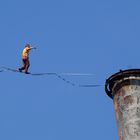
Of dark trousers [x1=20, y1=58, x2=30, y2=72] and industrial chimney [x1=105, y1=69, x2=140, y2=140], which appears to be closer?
industrial chimney [x1=105, y1=69, x2=140, y2=140]

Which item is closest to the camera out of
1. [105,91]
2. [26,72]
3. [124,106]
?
[124,106]

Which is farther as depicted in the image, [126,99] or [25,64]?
[25,64]

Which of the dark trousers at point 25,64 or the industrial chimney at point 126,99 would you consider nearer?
the industrial chimney at point 126,99

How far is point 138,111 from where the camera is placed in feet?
56.9

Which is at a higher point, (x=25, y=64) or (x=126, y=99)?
(x=25, y=64)

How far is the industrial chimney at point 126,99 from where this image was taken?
55.5 feet

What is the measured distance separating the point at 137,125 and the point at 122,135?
534 millimetres

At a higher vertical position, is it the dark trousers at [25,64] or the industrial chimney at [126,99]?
the dark trousers at [25,64]

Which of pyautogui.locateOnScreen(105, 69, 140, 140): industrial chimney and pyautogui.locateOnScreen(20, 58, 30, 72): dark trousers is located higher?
pyautogui.locateOnScreen(20, 58, 30, 72): dark trousers

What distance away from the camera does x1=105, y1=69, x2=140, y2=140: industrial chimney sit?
16922 mm

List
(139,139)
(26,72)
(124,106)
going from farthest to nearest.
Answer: (26,72) → (124,106) → (139,139)

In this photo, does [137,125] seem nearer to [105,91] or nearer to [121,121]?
[121,121]

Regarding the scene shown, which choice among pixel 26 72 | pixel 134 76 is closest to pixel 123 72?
pixel 134 76

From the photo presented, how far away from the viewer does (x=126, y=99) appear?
17.9 meters
